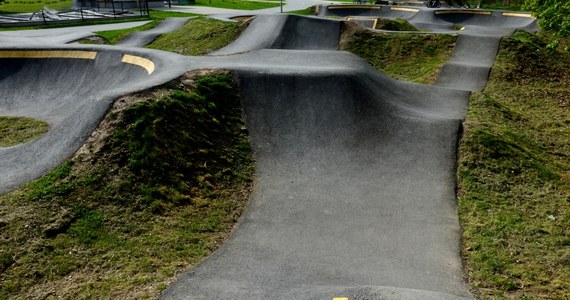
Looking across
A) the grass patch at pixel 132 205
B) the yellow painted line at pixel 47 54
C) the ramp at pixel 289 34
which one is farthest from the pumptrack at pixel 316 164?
the ramp at pixel 289 34

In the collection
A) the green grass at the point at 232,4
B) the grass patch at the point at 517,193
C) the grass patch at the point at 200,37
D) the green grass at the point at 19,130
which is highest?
the green grass at the point at 232,4

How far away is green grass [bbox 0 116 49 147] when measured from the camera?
1556cm

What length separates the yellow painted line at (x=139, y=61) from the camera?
59.6 ft

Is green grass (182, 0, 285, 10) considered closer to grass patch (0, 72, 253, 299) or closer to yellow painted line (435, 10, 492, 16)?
yellow painted line (435, 10, 492, 16)

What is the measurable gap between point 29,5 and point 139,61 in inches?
1765

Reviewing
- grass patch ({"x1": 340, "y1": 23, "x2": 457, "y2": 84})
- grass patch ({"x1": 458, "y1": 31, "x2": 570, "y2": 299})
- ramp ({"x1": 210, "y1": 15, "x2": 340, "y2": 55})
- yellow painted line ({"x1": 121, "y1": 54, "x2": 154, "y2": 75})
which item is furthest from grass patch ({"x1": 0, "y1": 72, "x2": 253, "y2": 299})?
grass patch ({"x1": 340, "y1": 23, "x2": 457, "y2": 84})

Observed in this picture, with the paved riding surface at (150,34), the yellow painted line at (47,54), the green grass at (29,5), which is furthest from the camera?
the green grass at (29,5)

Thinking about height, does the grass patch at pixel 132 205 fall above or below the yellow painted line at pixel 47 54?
below

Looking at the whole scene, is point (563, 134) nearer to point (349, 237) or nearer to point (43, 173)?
point (349, 237)

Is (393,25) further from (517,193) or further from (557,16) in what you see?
(517,193)

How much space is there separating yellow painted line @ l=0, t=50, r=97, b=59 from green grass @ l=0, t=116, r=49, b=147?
508 cm

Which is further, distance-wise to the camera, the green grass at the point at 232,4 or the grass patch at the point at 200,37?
the green grass at the point at 232,4

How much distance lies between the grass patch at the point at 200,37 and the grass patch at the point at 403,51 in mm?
7577

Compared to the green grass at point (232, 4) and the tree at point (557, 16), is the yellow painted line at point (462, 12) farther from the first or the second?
the green grass at point (232, 4)
